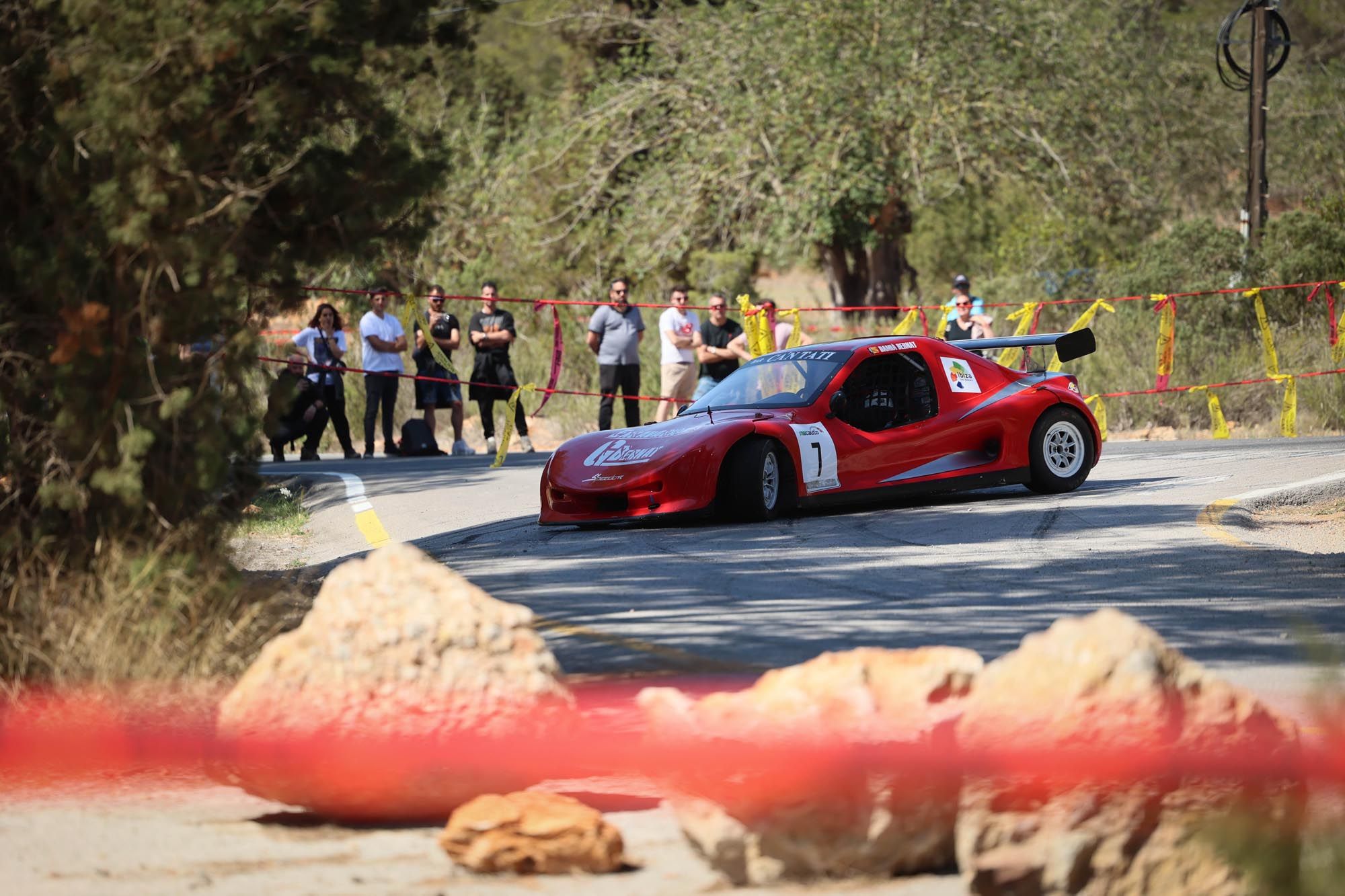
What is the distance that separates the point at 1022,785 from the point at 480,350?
17.1 m

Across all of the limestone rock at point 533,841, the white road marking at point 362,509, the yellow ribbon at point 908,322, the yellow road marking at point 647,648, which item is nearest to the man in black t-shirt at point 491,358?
the white road marking at point 362,509

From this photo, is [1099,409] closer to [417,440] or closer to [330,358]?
[417,440]

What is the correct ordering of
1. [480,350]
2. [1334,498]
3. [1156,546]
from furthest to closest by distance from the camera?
[480,350] < [1334,498] < [1156,546]

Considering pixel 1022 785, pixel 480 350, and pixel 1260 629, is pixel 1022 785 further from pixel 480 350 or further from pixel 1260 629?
pixel 480 350

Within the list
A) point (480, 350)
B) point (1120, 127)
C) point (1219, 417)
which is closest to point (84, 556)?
point (480, 350)

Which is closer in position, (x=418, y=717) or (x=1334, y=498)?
(x=418, y=717)

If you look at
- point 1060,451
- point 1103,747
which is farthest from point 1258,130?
point 1103,747

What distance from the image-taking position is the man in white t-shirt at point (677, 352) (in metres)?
20.2

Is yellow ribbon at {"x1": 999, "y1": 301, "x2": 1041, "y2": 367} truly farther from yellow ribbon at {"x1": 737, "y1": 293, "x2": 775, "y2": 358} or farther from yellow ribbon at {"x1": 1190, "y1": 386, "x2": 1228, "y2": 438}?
yellow ribbon at {"x1": 737, "y1": 293, "x2": 775, "y2": 358}

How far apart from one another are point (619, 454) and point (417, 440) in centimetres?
894

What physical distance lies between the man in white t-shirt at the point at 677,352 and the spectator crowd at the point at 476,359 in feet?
0.04

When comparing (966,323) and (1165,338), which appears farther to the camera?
(1165,338)

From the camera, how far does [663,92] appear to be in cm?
3366

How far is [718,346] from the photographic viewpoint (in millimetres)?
18891
